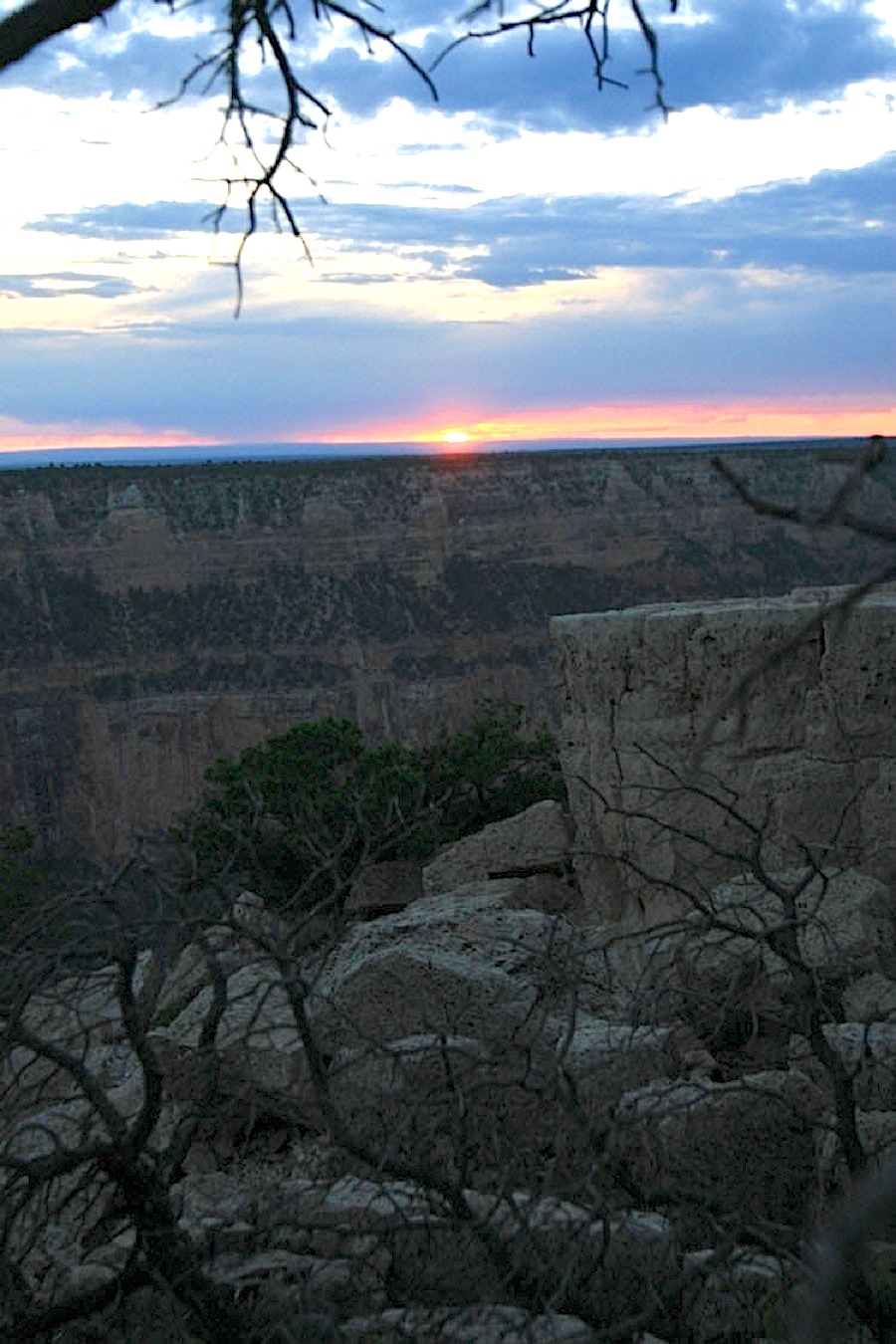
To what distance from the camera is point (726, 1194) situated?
5.39 metres

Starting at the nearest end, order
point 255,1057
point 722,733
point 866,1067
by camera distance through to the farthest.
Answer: point 866,1067
point 255,1057
point 722,733

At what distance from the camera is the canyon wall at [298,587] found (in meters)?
36.1

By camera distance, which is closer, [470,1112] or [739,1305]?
[739,1305]

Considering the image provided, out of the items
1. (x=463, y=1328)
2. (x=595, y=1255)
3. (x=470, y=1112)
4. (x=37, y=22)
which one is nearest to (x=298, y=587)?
(x=470, y=1112)

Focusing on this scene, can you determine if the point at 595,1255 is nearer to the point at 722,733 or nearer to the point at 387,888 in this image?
the point at 722,733

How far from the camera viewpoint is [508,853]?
1084 cm

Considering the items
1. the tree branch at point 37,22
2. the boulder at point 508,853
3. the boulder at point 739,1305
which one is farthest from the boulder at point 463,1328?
the boulder at point 508,853

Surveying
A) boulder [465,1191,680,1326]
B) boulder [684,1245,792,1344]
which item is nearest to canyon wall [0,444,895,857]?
boulder [465,1191,680,1326]

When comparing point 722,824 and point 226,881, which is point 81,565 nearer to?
point 722,824

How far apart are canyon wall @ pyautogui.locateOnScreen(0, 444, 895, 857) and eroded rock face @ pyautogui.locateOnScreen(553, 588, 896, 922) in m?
26.5

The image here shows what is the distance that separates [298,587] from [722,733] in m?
31.6

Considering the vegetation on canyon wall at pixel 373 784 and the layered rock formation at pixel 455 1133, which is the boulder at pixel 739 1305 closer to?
the layered rock formation at pixel 455 1133

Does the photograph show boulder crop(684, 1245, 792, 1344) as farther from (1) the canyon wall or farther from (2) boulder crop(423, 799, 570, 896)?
(1) the canyon wall

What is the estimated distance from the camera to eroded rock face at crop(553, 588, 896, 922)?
27.0 ft
